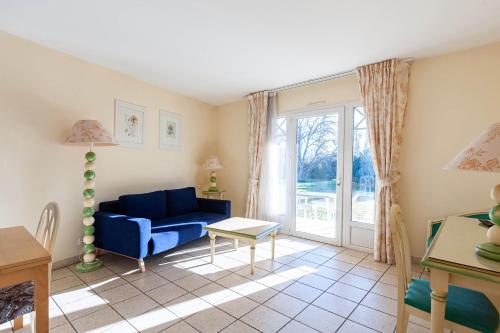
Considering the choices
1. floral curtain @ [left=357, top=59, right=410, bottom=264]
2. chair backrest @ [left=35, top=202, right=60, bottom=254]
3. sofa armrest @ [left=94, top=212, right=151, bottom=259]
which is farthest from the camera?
floral curtain @ [left=357, top=59, right=410, bottom=264]

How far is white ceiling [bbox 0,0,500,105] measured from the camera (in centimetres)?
194

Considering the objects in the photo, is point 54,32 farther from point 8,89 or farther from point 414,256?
point 414,256

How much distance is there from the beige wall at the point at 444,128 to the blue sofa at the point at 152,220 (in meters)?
2.62

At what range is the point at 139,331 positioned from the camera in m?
1.70

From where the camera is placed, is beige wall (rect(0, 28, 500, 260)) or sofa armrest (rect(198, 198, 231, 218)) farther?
sofa armrest (rect(198, 198, 231, 218))

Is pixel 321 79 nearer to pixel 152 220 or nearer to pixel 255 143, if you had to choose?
pixel 255 143

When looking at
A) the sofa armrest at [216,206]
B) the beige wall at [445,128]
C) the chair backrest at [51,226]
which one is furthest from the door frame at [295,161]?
the chair backrest at [51,226]

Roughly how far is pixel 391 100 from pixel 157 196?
3.44 m

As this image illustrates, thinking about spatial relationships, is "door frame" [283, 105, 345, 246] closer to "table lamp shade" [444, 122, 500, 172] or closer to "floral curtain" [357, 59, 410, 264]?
"floral curtain" [357, 59, 410, 264]

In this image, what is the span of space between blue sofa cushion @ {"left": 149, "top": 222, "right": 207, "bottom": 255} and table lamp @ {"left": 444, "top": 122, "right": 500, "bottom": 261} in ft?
8.76

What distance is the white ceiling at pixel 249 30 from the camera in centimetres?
194

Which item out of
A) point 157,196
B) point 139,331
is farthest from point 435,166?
point 157,196

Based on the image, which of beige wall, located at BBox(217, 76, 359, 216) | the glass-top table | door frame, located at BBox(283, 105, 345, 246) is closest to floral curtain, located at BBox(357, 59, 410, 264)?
door frame, located at BBox(283, 105, 345, 246)

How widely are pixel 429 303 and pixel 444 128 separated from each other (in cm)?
226
